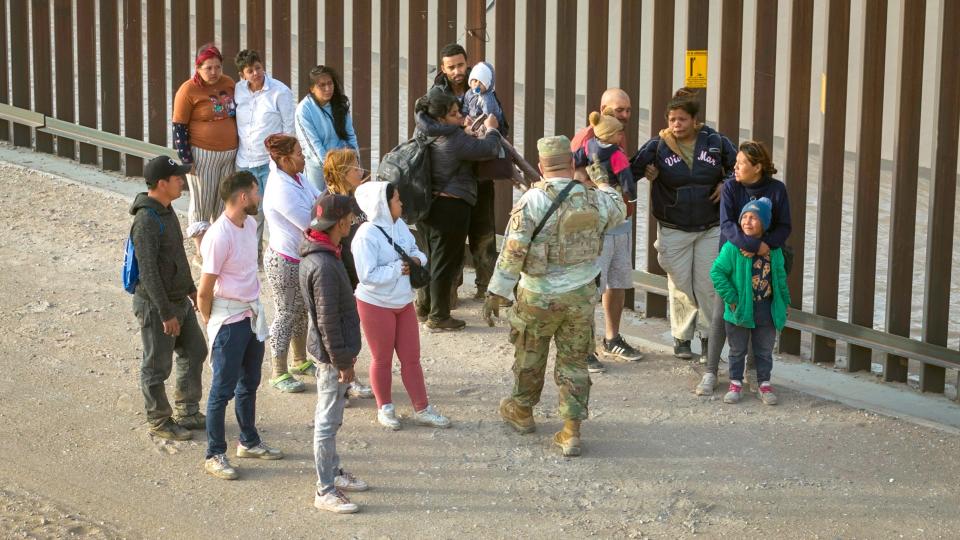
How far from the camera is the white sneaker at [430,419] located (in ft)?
25.5

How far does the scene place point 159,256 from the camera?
7.23 meters

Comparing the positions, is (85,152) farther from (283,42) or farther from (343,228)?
(343,228)

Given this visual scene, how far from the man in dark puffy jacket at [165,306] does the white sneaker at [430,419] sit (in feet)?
3.87

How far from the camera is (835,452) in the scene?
753cm

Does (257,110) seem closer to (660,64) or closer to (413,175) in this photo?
(413,175)

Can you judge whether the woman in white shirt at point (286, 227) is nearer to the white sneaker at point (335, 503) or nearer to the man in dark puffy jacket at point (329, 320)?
the man in dark puffy jacket at point (329, 320)

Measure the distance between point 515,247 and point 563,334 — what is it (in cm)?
58

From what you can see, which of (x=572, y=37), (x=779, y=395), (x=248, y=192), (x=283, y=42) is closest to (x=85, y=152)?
(x=283, y=42)

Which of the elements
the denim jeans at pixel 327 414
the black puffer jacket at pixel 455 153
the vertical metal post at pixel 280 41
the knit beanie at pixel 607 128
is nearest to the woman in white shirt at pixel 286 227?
the black puffer jacket at pixel 455 153

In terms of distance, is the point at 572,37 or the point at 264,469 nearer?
the point at 264,469

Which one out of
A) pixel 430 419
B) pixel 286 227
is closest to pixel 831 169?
pixel 430 419

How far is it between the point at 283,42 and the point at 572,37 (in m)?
2.83

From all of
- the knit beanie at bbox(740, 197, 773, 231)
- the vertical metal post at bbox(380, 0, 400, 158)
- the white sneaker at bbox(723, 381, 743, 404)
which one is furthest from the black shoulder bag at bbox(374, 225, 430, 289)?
the vertical metal post at bbox(380, 0, 400, 158)

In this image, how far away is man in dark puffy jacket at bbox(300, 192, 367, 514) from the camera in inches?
259
